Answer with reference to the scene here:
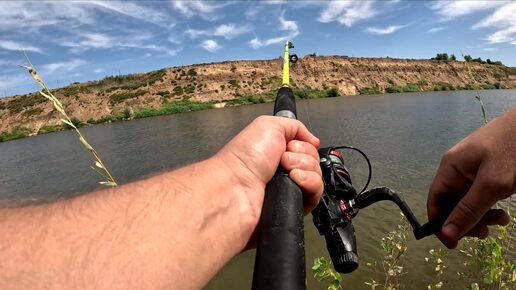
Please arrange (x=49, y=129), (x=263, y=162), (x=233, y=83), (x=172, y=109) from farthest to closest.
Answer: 1. (x=233, y=83)
2. (x=172, y=109)
3. (x=49, y=129)
4. (x=263, y=162)

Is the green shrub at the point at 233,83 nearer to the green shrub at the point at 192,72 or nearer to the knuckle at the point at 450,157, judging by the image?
the green shrub at the point at 192,72

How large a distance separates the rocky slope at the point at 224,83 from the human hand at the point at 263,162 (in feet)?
173

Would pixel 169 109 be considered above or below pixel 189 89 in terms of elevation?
below

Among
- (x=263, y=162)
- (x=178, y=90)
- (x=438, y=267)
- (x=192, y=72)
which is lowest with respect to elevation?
(x=438, y=267)

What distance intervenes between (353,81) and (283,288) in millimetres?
66022

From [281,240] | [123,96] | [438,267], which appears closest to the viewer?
[281,240]

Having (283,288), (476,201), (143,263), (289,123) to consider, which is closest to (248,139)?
(289,123)

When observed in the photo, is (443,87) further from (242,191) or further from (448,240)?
(242,191)

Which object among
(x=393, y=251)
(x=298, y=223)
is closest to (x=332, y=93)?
(x=393, y=251)

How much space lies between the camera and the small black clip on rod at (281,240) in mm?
961

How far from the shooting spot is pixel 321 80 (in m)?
63.4

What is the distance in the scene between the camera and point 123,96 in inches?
2260

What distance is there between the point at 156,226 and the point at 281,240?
1.54ft

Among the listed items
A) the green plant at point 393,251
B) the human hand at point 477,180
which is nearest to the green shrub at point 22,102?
the green plant at point 393,251
